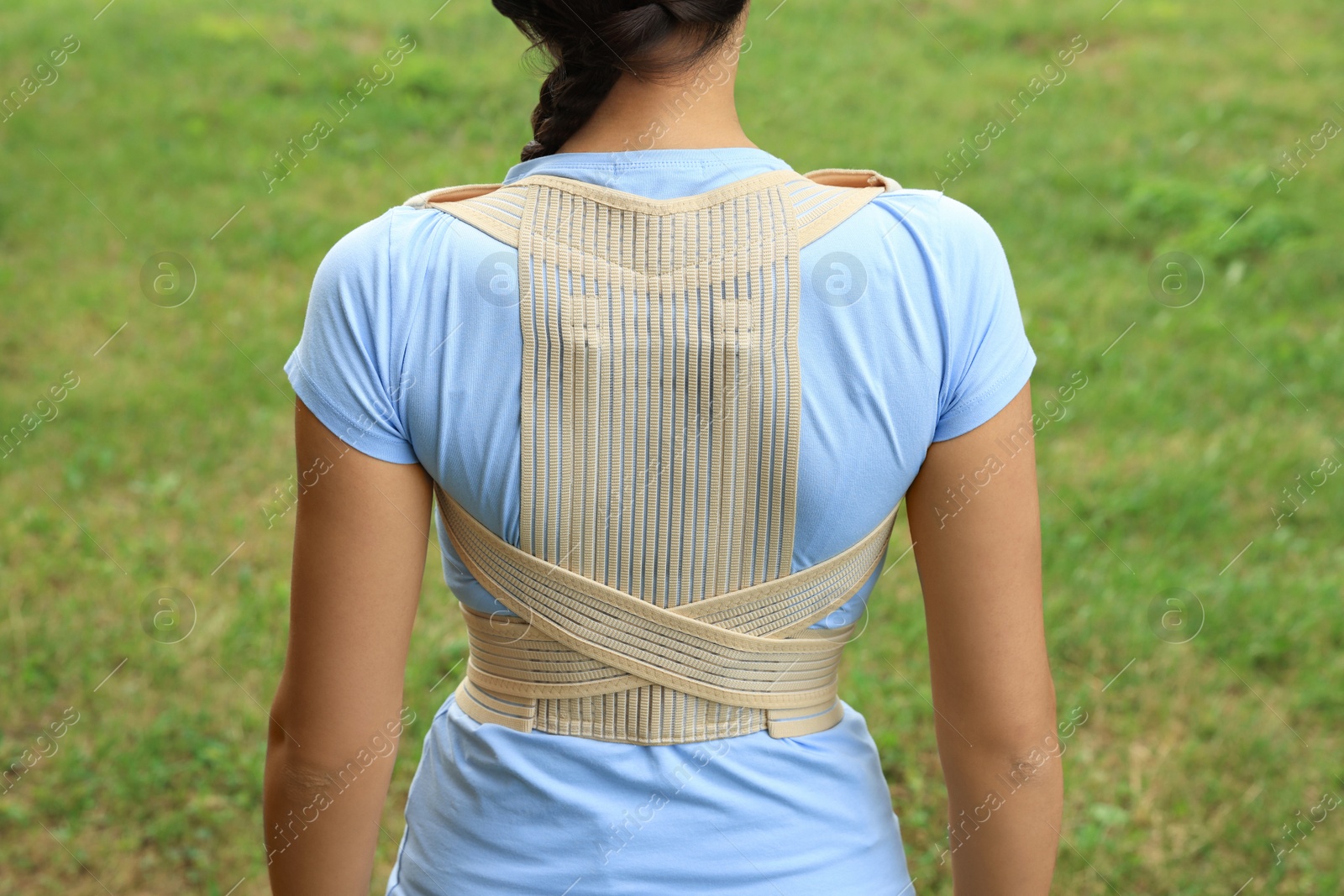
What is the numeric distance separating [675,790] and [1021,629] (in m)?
0.39

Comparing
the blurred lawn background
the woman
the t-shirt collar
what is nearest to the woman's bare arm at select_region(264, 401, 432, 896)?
the woman

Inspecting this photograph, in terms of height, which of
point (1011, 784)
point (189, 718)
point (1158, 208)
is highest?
point (1011, 784)

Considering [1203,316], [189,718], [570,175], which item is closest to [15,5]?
[189,718]

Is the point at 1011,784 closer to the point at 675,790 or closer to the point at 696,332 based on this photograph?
the point at 675,790

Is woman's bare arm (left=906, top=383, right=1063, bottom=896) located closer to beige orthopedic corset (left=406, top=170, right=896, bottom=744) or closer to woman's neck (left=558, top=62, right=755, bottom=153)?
beige orthopedic corset (left=406, top=170, right=896, bottom=744)

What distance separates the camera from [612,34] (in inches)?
45.3

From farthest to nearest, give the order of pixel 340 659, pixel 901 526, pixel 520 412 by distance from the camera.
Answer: pixel 901 526 < pixel 340 659 < pixel 520 412

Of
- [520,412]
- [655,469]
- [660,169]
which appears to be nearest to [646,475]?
[655,469]

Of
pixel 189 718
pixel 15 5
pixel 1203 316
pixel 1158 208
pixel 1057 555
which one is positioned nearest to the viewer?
pixel 189 718

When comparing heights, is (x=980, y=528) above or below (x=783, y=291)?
below

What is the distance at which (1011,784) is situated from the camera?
4.40 feet

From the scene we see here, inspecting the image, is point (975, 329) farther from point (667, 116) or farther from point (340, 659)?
point (340, 659)

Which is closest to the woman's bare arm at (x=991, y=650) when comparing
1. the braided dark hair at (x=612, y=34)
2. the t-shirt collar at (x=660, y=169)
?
the t-shirt collar at (x=660, y=169)

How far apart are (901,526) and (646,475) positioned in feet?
12.0
